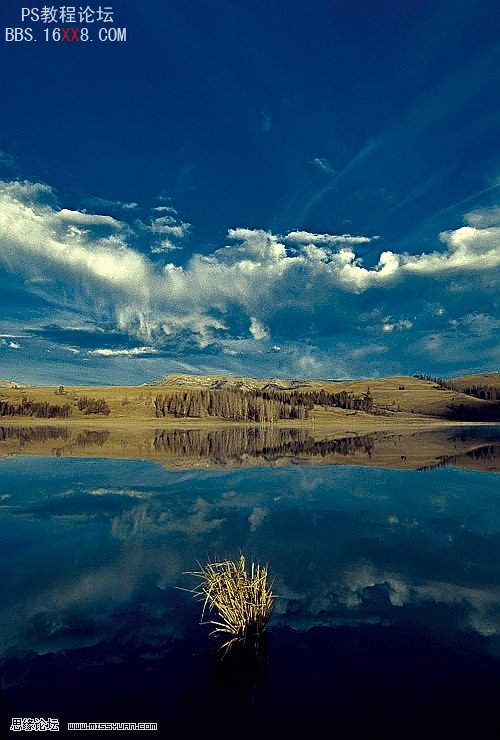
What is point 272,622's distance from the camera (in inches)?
454

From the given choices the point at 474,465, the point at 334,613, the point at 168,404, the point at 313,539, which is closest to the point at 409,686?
the point at 334,613

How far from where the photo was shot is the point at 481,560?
16453 millimetres

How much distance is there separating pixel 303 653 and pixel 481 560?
9.24 m

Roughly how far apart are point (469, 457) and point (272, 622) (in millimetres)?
41059

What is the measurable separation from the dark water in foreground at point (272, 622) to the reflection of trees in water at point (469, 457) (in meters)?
17.0

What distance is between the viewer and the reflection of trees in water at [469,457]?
41875 millimetres

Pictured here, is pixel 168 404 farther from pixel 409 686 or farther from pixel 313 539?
pixel 409 686

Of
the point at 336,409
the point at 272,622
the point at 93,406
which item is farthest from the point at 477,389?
the point at 272,622

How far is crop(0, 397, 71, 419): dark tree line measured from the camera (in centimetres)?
11377

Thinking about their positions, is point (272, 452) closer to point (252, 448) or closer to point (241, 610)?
point (252, 448)

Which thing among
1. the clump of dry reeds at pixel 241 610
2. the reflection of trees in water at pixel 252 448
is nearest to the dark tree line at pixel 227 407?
the reflection of trees in water at pixel 252 448

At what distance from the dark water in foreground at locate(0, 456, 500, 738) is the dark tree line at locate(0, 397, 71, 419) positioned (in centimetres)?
9455

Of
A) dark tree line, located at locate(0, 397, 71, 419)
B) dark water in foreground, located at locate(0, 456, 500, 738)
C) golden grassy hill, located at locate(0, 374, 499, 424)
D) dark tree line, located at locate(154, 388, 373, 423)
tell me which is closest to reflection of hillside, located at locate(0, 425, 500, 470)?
dark water in foreground, located at locate(0, 456, 500, 738)

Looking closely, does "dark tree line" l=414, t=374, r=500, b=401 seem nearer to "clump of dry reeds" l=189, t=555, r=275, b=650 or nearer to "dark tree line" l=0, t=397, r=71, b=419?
"dark tree line" l=0, t=397, r=71, b=419
